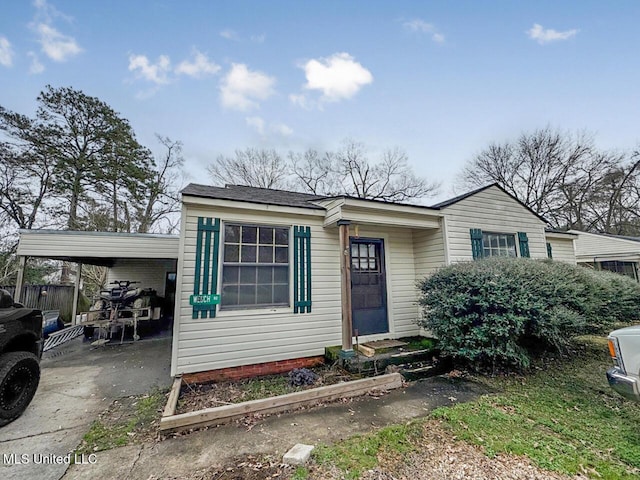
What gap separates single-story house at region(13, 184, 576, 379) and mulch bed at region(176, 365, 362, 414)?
20 centimetres

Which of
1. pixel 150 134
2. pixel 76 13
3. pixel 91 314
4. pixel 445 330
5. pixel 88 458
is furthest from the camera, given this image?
pixel 150 134

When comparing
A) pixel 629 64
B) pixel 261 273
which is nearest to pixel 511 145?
pixel 629 64

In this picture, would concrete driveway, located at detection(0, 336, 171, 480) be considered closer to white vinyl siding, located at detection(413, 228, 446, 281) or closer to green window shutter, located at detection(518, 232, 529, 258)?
white vinyl siding, located at detection(413, 228, 446, 281)

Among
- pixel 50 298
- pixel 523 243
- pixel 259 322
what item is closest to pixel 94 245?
pixel 50 298

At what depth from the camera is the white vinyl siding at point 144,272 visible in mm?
11103

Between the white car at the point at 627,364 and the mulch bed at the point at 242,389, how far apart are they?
298 centimetres

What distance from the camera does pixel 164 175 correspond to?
16.8 metres

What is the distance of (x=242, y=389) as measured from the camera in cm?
404

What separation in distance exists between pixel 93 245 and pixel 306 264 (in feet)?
22.3

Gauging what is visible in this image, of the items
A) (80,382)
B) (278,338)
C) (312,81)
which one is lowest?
(80,382)

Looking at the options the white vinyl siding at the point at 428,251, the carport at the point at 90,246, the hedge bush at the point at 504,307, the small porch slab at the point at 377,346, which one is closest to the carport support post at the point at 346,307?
the small porch slab at the point at 377,346

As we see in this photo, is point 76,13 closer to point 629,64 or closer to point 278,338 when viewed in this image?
point 278,338

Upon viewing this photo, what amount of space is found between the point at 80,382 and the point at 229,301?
9.96 feet

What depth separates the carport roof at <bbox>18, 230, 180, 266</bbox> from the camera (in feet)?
23.5
